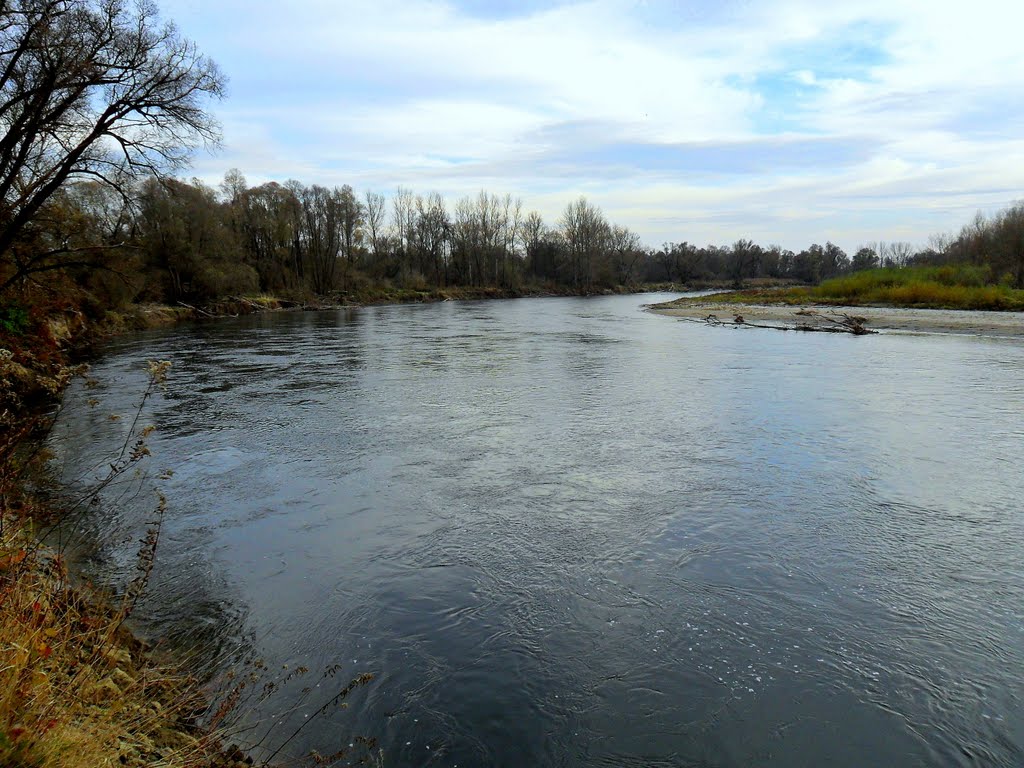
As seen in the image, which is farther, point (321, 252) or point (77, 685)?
point (321, 252)

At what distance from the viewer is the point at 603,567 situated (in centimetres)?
665

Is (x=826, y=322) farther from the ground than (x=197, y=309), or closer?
closer

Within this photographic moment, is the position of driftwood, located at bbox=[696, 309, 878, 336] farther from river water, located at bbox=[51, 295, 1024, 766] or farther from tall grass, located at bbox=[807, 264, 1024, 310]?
river water, located at bbox=[51, 295, 1024, 766]

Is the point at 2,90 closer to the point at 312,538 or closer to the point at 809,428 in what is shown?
the point at 312,538

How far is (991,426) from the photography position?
12.0 metres

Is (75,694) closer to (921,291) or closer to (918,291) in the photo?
(921,291)

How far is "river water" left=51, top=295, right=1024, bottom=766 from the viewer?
446 cm

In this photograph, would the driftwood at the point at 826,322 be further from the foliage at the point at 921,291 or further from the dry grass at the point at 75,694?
the dry grass at the point at 75,694

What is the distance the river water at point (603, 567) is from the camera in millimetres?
4457

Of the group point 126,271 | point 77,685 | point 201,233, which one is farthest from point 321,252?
point 77,685

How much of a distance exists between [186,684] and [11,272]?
1853 cm

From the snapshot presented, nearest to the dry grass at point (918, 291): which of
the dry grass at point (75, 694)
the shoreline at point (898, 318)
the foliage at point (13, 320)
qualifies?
the shoreline at point (898, 318)

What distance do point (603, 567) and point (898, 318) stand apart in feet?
121

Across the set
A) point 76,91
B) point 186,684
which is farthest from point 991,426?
point 76,91
